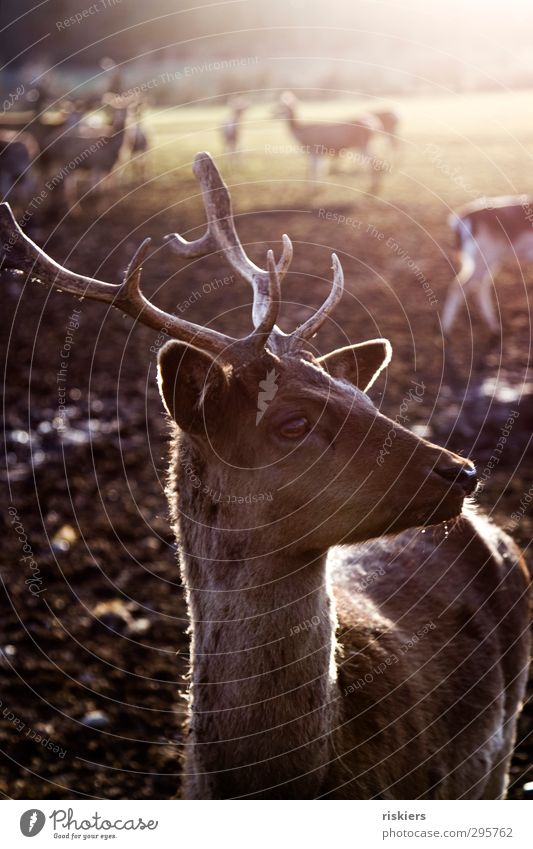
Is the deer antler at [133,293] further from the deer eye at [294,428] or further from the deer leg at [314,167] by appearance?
the deer leg at [314,167]

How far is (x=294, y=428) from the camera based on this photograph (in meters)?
3.07

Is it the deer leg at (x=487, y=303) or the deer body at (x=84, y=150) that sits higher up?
the deer body at (x=84, y=150)

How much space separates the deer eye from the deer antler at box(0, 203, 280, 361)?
26 centimetres

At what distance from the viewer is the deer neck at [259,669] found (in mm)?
3084

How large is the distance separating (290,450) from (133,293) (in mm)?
725

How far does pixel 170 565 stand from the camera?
6.11m

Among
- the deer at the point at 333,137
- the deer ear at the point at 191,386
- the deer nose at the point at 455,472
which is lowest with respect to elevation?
the deer nose at the point at 455,472

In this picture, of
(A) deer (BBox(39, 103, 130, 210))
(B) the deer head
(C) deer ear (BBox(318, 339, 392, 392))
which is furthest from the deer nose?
(A) deer (BBox(39, 103, 130, 210))

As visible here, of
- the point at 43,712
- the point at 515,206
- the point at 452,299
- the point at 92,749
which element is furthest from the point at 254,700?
the point at 515,206

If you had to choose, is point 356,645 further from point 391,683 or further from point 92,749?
point 92,749

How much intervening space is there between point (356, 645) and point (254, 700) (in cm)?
56

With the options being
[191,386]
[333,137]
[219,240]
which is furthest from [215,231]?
[333,137]

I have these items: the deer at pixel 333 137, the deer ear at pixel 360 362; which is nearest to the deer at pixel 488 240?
the deer ear at pixel 360 362

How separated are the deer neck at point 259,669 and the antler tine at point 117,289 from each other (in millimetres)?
449
